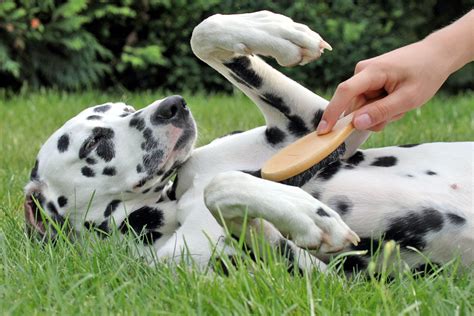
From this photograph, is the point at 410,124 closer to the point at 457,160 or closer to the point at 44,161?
the point at 457,160

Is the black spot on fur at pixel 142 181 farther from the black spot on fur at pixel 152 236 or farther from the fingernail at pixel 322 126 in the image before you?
the fingernail at pixel 322 126

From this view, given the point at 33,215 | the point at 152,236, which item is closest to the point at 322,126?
the point at 152,236

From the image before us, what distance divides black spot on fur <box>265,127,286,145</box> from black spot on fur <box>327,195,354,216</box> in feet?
1.14

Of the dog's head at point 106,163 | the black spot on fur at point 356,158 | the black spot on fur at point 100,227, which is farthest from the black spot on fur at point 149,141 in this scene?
the black spot on fur at point 356,158

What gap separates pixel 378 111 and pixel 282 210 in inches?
22.6

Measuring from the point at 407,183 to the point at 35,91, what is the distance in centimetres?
647

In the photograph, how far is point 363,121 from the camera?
2768 millimetres

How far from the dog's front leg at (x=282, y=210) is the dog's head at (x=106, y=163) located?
47cm

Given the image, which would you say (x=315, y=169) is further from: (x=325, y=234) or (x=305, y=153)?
(x=325, y=234)

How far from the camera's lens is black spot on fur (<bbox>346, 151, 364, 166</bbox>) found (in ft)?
10.1

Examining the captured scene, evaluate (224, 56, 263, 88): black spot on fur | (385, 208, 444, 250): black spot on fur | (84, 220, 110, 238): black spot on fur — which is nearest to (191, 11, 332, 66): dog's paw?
(224, 56, 263, 88): black spot on fur

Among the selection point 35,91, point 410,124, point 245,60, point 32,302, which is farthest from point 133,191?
point 35,91

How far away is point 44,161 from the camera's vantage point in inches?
123

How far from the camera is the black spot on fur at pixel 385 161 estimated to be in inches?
119
